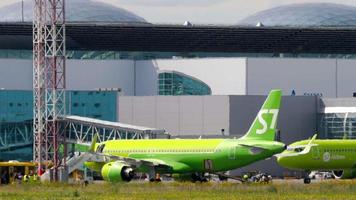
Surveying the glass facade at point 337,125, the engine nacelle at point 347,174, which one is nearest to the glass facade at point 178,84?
the glass facade at point 337,125

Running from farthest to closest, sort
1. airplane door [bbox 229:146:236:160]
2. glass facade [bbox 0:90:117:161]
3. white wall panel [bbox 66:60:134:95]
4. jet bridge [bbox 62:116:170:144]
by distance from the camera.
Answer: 1. white wall panel [bbox 66:60:134:95]
2. glass facade [bbox 0:90:117:161]
3. jet bridge [bbox 62:116:170:144]
4. airplane door [bbox 229:146:236:160]

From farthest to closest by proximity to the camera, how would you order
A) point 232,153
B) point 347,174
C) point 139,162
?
point 347,174 < point 139,162 < point 232,153

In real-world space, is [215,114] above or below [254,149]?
above

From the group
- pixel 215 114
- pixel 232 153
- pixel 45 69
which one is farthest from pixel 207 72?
pixel 232 153

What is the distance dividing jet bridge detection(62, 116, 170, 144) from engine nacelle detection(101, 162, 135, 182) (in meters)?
33.1

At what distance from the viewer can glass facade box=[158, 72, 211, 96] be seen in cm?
17738

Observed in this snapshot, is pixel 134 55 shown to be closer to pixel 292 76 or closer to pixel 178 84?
pixel 178 84

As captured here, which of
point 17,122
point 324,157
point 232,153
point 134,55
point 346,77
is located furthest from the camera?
point 134,55

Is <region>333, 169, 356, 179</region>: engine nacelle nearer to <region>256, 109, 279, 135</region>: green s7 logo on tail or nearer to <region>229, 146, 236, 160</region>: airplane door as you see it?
<region>256, 109, 279, 135</region>: green s7 logo on tail

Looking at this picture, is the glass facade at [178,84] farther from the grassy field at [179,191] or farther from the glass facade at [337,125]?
the grassy field at [179,191]

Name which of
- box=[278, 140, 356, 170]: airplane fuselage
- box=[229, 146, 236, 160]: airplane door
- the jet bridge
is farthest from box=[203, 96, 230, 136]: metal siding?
box=[229, 146, 236, 160]: airplane door

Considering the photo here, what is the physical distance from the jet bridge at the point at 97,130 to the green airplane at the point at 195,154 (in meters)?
28.7

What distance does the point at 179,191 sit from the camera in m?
86.9

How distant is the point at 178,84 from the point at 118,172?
70.6m
